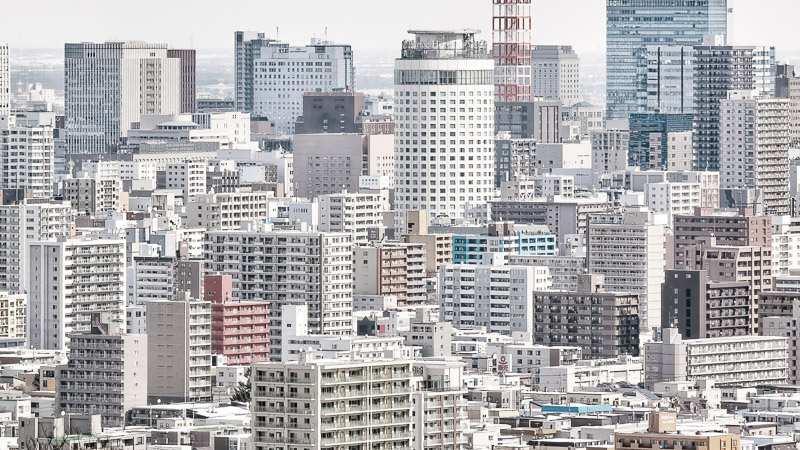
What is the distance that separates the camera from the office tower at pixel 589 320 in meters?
102

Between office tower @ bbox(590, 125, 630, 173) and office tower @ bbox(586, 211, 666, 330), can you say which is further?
office tower @ bbox(590, 125, 630, 173)

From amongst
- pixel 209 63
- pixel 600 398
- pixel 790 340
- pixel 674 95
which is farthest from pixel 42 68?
pixel 600 398

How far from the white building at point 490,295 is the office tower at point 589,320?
8.43ft

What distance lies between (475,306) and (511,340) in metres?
→ 9.38

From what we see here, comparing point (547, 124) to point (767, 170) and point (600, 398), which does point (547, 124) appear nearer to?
point (767, 170)

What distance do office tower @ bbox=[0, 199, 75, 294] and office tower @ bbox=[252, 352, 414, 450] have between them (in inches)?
2158

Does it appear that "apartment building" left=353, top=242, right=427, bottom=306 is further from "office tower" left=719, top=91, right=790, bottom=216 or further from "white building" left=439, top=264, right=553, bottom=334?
"office tower" left=719, top=91, right=790, bottom=216

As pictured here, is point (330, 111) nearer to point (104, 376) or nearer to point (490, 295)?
point (490, 295)

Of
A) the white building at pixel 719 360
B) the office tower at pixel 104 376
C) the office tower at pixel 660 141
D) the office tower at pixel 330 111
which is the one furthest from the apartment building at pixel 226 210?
the office tower at pixel 330 111

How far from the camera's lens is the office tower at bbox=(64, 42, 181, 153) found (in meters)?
192

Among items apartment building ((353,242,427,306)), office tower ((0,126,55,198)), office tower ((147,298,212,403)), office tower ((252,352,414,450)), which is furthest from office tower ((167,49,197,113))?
office tower ((252,352,414,450))

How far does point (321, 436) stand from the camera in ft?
191

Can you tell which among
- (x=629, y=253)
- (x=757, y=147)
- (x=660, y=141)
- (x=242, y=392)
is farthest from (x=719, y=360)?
(x=660, y=141)

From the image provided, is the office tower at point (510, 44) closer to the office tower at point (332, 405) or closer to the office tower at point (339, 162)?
the office tower at point (339, 162)
